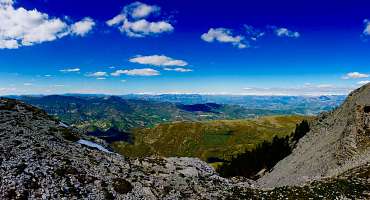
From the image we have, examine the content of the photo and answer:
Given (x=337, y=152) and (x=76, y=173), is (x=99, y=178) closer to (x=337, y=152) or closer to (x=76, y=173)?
(x=76, y=173)

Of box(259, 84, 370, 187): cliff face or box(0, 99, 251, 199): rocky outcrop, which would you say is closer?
box(0, 99, 251, 199): rocky outcrop

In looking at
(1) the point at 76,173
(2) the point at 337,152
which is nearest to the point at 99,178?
(1) the point at 76,173

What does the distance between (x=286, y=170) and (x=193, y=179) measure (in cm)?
4832

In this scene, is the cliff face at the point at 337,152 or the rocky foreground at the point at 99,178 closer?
the rocky foreground at the point at 99,178

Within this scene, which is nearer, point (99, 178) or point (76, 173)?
point (76, 173)

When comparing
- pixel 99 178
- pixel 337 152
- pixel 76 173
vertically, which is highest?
pixel 76 173

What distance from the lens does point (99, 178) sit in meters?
45.7

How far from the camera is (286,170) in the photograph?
312 feet

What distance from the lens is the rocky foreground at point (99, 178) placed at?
40531 millimetres

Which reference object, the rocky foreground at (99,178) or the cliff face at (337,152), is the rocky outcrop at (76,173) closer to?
the rocky foreground at (99,178)

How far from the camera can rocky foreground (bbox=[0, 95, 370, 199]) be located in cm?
4053

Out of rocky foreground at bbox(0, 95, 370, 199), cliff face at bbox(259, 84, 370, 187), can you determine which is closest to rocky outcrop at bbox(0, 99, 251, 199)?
rocky foreground at bbox(0, 95, 370, 199)

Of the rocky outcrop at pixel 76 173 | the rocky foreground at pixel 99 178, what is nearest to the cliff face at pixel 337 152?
the rocky foreground at pixel 99 178

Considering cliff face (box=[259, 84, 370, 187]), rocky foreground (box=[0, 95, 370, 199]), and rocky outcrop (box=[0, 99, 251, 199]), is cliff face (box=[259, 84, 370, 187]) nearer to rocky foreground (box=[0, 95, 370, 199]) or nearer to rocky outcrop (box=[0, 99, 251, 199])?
rocky foreground (box=[0, 95, 370, 199])
